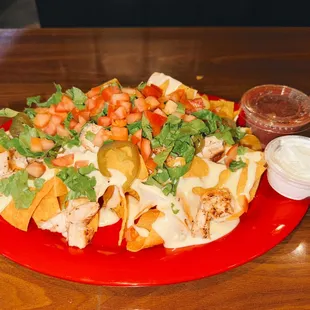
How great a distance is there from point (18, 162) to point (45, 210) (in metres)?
0.26

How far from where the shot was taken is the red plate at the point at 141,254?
1.52 meters

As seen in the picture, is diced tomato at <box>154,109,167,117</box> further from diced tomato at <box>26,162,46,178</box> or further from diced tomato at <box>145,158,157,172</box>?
diced tomato at <box>26,162,46,178</box>

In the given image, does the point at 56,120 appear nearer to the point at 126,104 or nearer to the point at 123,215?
the point at 126,104

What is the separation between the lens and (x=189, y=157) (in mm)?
1755

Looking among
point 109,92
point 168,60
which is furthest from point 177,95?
point 168,60

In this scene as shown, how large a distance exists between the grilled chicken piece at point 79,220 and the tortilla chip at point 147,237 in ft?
0.52

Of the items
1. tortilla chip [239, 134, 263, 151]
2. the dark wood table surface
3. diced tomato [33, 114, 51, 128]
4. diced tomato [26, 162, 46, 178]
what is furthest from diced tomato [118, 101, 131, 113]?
the dark wood table surface

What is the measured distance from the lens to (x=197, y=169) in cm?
178

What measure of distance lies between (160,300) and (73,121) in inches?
34.4

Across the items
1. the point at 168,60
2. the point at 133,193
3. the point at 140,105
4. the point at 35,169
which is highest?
the point at 140,105

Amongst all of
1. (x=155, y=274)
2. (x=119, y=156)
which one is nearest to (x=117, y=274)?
(x=155, y=274)

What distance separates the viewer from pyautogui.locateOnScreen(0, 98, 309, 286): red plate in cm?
152

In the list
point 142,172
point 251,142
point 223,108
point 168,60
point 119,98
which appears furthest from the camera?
point 168,60

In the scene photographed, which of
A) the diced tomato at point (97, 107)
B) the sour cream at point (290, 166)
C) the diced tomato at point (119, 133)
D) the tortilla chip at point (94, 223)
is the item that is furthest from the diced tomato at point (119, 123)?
the sour cream at point (290, 166)
